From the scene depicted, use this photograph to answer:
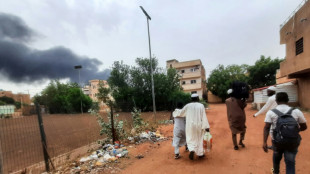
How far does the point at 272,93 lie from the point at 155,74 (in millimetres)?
16723

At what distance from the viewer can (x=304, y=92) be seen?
40.6ft

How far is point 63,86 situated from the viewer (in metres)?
40.8

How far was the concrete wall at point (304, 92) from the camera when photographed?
39.1ft

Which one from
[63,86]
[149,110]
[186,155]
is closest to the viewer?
[186,155]

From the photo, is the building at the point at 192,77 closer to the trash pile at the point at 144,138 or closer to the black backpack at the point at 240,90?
the trash pile at the point at 144,138

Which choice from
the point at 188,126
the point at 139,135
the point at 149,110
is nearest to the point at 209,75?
the point at 149,110

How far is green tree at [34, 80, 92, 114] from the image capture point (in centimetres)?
2965

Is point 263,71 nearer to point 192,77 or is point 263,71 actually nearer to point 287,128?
point 192,77

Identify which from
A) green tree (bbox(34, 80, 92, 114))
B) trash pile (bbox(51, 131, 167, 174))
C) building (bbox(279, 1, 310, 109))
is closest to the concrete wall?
building (bbox(279, 1, 310, 109))

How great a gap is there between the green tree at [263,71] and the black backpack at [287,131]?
2899 centimetres

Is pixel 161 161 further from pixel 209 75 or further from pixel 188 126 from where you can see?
pixel 209 75

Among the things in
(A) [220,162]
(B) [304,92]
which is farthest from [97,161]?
(B) [304,92]

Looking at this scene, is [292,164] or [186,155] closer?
[292,164]

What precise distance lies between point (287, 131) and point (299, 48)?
12.3 m
